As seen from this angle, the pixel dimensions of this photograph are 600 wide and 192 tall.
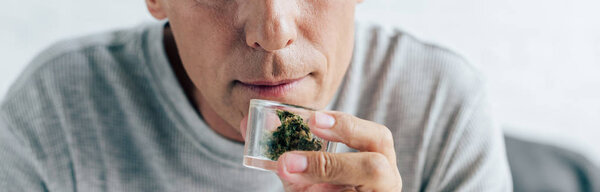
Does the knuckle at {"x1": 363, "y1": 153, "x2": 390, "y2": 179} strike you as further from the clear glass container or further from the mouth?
the mouth

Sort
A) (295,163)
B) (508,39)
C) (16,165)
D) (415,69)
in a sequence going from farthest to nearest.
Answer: (508,39) < (415,69) < (16,165) < (295,163)

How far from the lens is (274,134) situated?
936 mm

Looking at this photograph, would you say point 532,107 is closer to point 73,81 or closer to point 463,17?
point 463,17

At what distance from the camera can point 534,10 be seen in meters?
2.81

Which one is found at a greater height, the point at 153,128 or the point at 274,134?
the point at 274,134

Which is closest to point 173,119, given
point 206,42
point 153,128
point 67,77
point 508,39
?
point 153,128

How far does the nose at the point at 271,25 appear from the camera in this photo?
3.14 ft

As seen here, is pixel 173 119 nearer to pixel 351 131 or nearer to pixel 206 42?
pixel 206 42

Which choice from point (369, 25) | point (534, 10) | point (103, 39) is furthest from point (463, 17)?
point (103, 39)

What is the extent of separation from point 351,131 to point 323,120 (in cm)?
6

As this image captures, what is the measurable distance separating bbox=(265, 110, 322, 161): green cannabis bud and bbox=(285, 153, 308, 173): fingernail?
42mm

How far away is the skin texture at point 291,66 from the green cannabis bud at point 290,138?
0.03 m

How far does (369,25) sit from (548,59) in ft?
5.17

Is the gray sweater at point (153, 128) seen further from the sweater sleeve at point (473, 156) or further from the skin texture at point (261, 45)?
the skin texture at point (261, 45)
